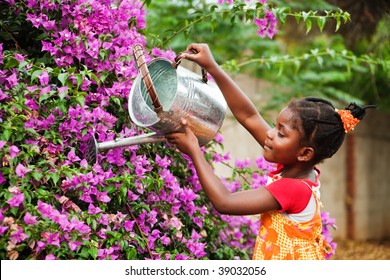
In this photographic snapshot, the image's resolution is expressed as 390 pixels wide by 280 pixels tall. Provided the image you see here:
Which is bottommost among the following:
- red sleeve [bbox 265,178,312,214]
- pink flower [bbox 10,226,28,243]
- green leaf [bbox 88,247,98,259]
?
green leaf [bbox 88,247,98,259]

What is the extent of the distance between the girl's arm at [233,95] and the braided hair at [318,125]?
1.01 feet

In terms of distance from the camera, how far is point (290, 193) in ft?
6.66

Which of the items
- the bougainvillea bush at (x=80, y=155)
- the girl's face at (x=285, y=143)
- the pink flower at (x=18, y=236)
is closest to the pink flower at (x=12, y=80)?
the bougainvillea bush at (x=80, y=155)

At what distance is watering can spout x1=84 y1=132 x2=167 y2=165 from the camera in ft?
6.94

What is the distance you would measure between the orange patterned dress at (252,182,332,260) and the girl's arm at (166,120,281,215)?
0.08m

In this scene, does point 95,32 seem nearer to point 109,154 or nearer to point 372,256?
point 109,154

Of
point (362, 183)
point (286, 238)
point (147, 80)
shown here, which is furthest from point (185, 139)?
point (362, 183)

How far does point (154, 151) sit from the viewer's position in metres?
2.55

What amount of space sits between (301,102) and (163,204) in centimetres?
70

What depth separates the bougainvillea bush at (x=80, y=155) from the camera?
6.38 feet

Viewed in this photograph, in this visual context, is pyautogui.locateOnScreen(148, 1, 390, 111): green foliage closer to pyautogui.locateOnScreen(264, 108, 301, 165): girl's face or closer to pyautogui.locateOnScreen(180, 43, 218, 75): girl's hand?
pyautogui.locateOnScreen(180, 43, 218, 75): girl's hand

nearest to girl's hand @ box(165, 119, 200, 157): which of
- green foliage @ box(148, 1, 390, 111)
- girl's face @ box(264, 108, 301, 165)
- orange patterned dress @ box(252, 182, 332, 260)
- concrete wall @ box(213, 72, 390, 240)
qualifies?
girl's face @ box(264, 108, 301, 165)

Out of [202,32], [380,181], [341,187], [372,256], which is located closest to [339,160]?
[341,187]

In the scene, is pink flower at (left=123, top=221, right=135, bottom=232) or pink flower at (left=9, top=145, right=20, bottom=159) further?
pink flower at (left=123, top=221, right=135, bottom=232)
